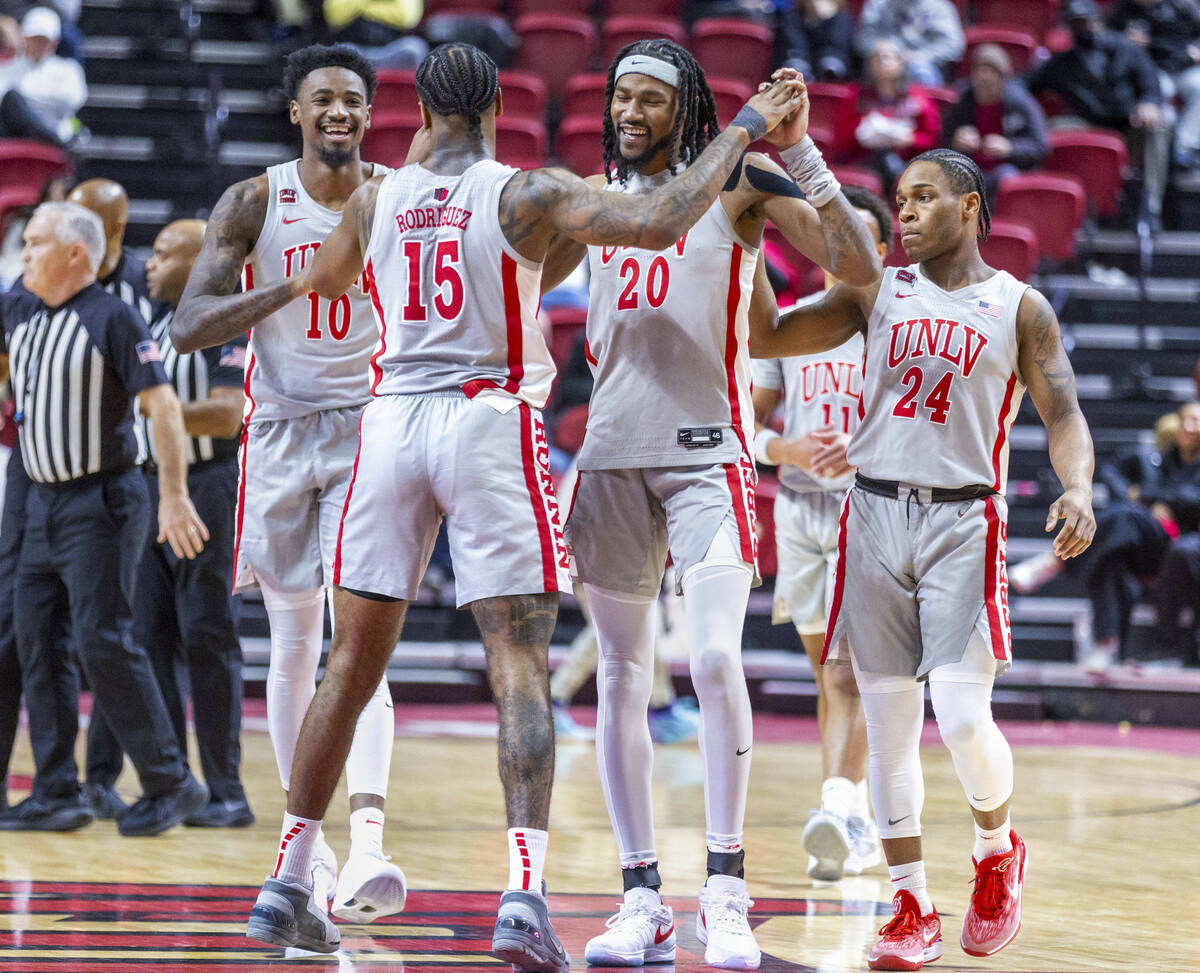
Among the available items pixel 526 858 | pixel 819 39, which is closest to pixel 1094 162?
pixel 819 39

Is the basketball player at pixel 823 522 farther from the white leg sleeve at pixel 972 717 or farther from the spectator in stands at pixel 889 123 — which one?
the spectator in stands at pixel 889 123

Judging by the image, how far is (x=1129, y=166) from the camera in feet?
42.7

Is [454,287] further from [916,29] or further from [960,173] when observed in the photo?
[916,29]

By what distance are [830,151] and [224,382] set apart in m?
→ 7.32

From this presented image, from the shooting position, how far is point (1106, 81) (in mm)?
12953

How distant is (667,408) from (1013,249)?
7.86m

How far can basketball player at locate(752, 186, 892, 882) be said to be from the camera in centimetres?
516

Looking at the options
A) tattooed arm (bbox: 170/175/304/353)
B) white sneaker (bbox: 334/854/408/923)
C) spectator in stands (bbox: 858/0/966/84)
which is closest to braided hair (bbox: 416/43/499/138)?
tattooed arm (bbox: 170/175/304/353)

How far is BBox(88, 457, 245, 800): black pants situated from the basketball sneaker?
2147 mm

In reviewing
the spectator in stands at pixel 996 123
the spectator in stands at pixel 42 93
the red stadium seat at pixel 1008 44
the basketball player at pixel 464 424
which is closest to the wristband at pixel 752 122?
the basketball player at pixel 464 424

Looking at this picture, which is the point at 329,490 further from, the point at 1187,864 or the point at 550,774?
the point at 1187,864

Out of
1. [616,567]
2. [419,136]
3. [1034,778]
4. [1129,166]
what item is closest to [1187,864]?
[1034,778]

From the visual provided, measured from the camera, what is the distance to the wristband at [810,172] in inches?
152

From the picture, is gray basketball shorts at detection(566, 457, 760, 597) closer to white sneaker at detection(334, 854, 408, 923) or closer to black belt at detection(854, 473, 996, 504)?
black belt at detection(854, 473, 996, 504)
